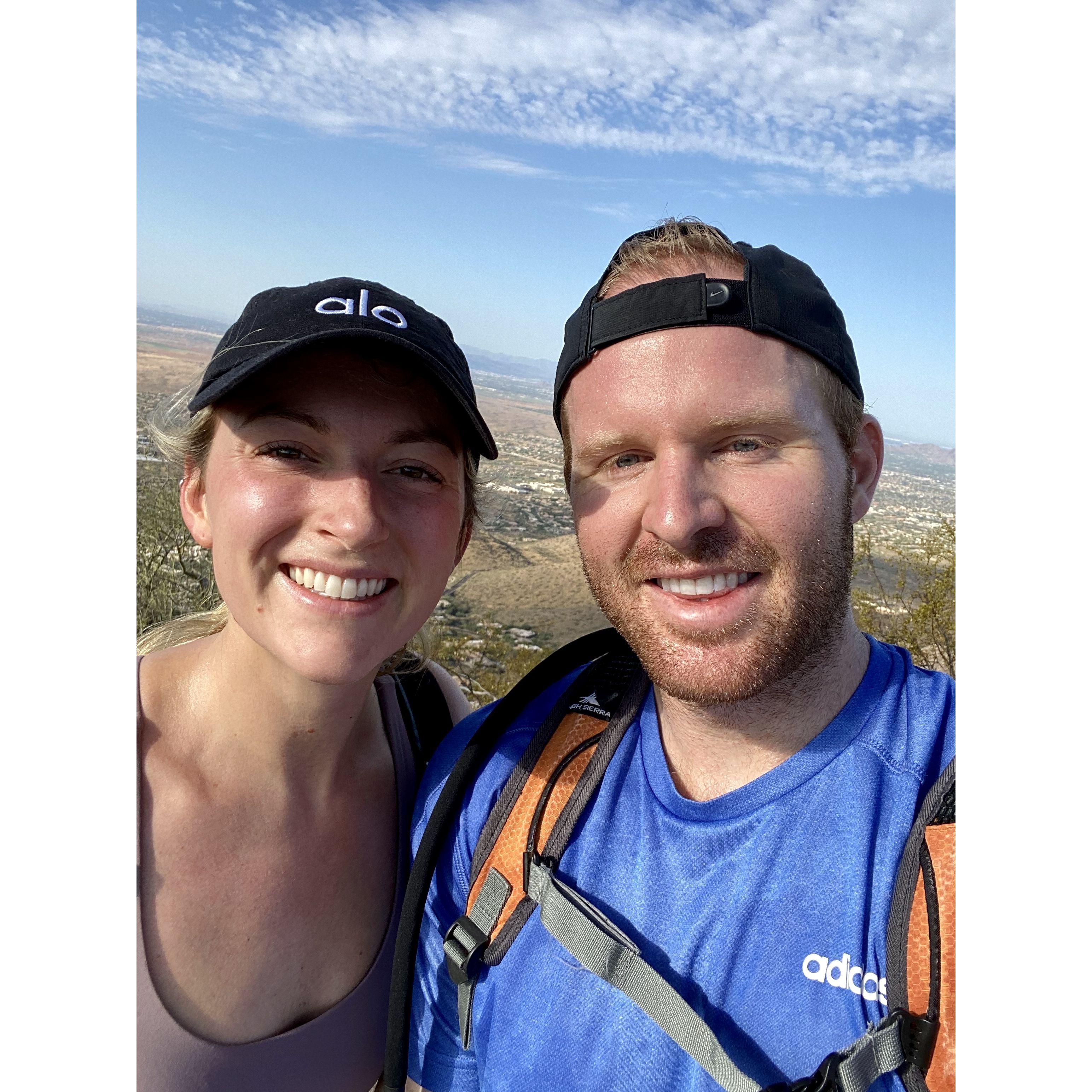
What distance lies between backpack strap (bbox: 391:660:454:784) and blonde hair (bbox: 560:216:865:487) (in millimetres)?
858

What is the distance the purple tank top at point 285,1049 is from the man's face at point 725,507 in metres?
0.98

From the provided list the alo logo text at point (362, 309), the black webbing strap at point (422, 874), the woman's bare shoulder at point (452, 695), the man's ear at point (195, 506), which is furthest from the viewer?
the woman's bare shoulder at point (452, 695)

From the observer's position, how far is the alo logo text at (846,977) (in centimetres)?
128

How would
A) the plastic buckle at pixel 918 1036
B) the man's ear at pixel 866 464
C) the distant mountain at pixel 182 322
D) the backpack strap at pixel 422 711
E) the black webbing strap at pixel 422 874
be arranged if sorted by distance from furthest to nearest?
the distant mountain at pixel 182 322
the backpack strap at pixel 422 711
the man's ear at pixel 866 464
the black webbing strap at pixel 422 874
the plastic buckle at pixel 918 1036

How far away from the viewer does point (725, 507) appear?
65.6 inches

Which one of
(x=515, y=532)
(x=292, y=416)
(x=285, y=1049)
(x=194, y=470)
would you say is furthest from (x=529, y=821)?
(x=515, y=532)

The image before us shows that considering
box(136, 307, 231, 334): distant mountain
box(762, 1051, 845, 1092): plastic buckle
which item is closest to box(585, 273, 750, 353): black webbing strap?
box(762, 1051, 845, 1092): plastic buckle

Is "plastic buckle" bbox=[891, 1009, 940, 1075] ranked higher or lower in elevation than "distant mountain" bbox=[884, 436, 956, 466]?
lower

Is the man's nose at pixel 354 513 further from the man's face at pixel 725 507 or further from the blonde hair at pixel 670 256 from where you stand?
the blonde hair at pixel 670 256

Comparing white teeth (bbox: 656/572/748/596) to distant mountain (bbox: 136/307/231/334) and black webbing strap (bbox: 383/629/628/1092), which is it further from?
distant mountain (bbox: 136/307/231/334)

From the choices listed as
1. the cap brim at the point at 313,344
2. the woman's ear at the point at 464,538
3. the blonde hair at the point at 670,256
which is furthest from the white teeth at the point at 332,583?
the blonde hair at the point at 670,256

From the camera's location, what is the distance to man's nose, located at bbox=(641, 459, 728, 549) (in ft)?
5.30
